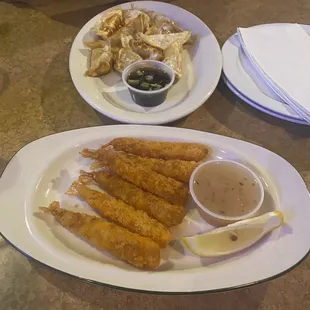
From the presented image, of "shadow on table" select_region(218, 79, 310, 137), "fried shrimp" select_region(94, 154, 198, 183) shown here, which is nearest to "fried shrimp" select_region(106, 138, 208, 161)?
"fried shrimp" select_region(94, 154, 198, 183)

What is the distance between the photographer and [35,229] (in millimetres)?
1080

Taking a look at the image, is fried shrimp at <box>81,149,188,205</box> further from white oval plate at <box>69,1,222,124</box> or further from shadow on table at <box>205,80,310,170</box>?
shadow on table at <box>205,80,310,170</box>

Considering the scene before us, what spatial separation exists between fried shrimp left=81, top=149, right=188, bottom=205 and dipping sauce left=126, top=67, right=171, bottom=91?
33cm

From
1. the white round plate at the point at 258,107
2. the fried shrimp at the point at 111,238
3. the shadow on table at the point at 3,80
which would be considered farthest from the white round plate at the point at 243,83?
the shadow on table at the point at 3,80

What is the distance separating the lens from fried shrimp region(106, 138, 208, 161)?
1.26 metres

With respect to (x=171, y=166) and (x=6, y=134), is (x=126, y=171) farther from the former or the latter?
(x=6, y=134)

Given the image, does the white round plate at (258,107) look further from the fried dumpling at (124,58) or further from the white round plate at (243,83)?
the fried dumpling at (124,58)

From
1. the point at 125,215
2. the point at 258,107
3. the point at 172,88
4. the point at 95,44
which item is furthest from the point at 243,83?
the point at 125,215

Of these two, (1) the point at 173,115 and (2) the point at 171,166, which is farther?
(1) the point at 173,115

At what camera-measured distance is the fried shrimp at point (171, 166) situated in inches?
48.1

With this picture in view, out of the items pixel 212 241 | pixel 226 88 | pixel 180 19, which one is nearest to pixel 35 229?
pixel 212 241

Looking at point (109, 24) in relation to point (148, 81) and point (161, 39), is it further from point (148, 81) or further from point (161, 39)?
point (148, 81)

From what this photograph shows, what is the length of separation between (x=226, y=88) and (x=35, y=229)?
2.83 ft

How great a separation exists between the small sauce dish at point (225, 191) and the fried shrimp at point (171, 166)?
0.11ft
